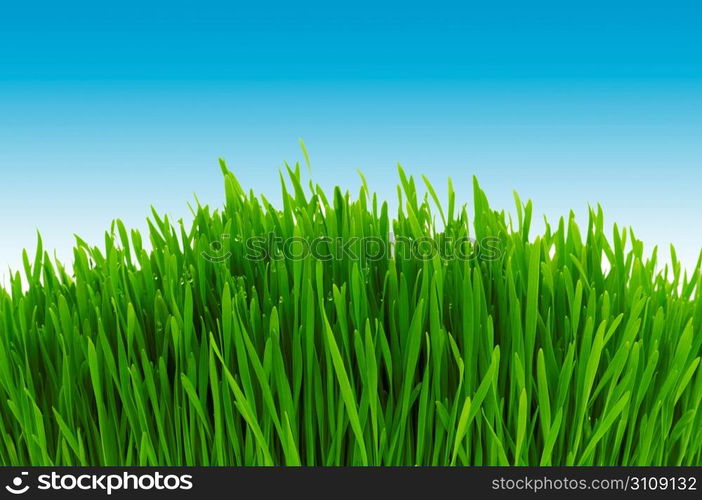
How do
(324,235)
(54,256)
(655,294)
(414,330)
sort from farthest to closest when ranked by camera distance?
(54,256) < (655,294) < (324,235) < (414,330)

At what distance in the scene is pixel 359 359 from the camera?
1.27m

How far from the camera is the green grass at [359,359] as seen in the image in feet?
4.26

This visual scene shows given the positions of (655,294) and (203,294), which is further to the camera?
(655,294)

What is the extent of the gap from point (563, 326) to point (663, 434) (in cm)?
35

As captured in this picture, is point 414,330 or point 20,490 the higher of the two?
point 414,330

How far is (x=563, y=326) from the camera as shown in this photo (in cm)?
144

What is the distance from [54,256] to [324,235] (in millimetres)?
797

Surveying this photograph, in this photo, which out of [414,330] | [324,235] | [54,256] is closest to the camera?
[414,330]

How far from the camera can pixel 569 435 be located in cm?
144

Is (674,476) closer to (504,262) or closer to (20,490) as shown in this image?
(504,262)

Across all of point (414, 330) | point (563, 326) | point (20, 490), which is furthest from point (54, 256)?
point (563, 326)

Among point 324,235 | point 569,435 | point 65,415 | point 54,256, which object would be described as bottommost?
point 569,435

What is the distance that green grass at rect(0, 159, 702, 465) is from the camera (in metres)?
1.30

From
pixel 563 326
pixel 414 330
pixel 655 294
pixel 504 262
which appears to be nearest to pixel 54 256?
pixel 414 330
